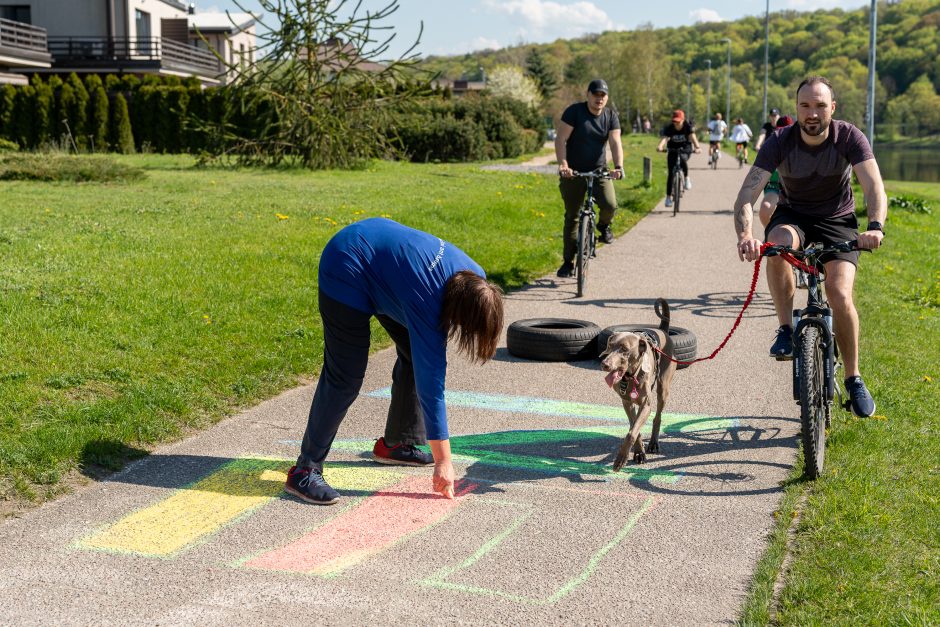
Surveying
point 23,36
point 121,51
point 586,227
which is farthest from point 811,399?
point 121,51

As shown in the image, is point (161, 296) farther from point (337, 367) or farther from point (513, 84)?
point (513, 84)

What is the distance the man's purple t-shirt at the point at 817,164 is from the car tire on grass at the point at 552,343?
7.81 feet

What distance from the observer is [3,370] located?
6621 mm

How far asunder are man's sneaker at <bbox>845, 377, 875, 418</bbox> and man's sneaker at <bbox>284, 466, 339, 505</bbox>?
2.83 metres

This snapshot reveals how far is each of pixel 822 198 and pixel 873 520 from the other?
2.00 metres

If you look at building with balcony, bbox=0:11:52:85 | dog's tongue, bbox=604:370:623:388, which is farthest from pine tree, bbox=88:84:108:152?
dog's tongue, bbox=604:370:623:388

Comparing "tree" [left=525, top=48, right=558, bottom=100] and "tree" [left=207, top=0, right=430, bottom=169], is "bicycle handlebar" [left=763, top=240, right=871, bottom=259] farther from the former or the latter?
"tree" [left=525, top=48, right=558, bottom=100]

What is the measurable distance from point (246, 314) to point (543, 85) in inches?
3793

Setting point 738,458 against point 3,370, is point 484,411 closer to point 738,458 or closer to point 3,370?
point 738,458

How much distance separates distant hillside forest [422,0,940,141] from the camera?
11075cm

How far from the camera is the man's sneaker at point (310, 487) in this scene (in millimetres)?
4781

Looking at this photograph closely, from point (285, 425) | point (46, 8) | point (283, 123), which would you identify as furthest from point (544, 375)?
point (46, 8)

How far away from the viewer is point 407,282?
14.1 ft

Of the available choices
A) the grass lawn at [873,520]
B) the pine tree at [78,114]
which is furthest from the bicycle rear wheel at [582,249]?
the pine tree at [78,114]
